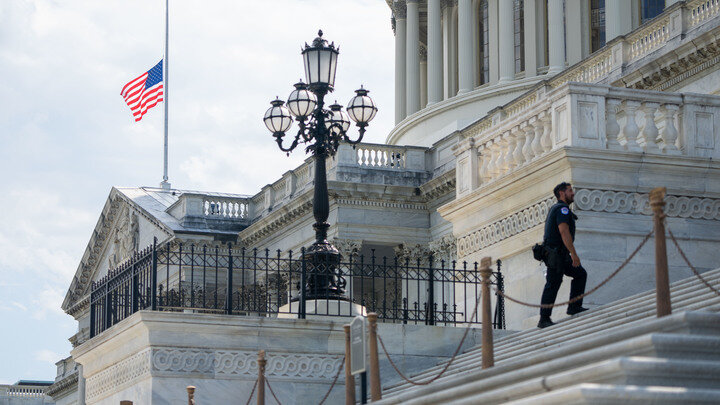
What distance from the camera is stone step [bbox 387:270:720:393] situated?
1428 centimetres

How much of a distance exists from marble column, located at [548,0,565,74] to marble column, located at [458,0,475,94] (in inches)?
183

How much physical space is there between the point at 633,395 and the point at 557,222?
6459 mm

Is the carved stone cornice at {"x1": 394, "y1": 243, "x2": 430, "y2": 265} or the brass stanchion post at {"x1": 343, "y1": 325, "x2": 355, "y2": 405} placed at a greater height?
the carved stone cornice at {"x1": 394, "y1": 243, "x2": 430, "y2": 265}

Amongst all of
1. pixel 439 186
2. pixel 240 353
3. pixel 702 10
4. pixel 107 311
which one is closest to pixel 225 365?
pixel 240 353

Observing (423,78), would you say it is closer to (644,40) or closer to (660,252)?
(644,40)

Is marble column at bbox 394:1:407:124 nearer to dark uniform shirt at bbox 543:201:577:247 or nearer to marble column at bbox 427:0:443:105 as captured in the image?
marble column at bbox 427:0:443:105

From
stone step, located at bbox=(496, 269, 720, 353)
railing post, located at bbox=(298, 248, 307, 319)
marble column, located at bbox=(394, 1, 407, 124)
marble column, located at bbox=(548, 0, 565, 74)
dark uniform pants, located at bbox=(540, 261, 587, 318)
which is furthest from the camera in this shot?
marble column, located at bbox=(394, 1, 407, 124)

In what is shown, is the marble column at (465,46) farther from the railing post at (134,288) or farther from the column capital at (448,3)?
the railing post at (134,288)

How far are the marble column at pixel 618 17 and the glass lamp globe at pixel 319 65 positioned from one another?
101ft

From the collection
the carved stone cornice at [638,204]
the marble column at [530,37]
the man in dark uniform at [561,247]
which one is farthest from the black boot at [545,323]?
the marble column at [530,37]

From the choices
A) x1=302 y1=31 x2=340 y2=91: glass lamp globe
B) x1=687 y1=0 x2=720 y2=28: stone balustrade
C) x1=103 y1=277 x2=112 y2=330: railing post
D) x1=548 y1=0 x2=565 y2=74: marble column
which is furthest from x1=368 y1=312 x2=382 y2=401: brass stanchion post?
x1=548 y1=0 x2=565 y2=74: marble column

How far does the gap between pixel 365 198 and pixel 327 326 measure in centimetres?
2667

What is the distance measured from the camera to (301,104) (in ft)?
76.2

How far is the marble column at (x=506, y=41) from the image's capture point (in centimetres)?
5803
